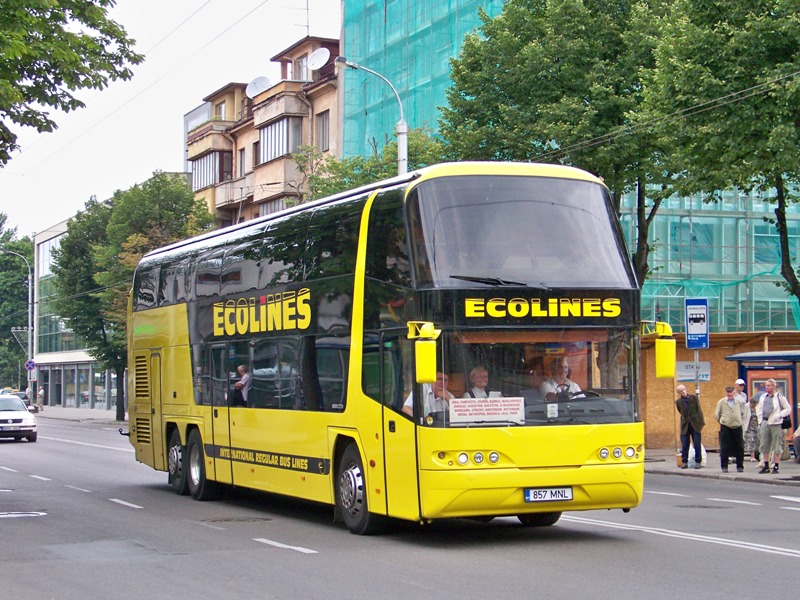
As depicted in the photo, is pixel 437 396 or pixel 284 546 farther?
pixel 284 546

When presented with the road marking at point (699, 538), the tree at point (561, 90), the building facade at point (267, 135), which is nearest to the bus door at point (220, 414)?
the road marking at point (699, 538)

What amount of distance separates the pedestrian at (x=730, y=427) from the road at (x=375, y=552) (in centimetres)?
540

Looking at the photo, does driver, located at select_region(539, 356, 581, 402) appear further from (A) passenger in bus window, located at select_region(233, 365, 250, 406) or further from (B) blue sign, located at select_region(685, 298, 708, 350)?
(B) blue sign, located at select_region(685, 298, 708, 350)

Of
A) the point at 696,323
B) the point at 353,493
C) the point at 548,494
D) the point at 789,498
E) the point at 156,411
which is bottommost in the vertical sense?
the point at 789,498

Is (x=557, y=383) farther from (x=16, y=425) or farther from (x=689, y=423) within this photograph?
(x=16, y=425)

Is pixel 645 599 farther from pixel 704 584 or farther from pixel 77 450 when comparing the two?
pixel 77 450

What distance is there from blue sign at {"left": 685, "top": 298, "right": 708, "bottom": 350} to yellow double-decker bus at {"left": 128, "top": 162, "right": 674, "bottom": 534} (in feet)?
41.2

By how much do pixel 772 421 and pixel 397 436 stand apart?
1359 cm

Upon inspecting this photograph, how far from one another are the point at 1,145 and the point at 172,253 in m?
3.17

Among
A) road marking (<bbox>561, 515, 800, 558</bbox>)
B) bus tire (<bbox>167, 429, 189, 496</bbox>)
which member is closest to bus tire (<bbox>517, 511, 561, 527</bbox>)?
road marking (<bbox>561, 515, 800, 558</bbox>)

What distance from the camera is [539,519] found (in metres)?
14.6

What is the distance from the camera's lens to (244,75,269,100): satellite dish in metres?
63.5

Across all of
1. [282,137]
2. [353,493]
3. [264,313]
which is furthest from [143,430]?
[282,137]

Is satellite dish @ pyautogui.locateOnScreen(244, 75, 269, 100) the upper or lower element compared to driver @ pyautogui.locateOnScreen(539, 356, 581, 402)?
upper
